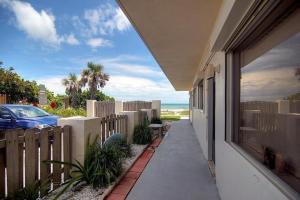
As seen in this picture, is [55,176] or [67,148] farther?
[67,148]

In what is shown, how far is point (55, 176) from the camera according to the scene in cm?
408

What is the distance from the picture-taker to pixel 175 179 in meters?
4.80

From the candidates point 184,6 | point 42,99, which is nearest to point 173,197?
point 184,6

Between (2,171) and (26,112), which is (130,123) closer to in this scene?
(26,112)

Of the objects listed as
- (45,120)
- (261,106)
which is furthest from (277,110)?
(45,120)

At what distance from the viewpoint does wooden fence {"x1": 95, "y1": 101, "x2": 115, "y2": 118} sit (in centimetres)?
1519

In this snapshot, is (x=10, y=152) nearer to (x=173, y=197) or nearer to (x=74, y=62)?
(x=173, y=197)

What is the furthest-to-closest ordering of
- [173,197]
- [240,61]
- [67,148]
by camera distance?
[67,148], [173,197], [240,61]

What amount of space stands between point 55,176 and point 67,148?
20.5 inches

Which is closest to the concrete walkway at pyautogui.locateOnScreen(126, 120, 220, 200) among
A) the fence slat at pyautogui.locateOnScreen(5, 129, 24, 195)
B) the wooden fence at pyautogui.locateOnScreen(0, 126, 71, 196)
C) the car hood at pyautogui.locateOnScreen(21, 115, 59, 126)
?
the wooden fence at pyautogui.locateOnScreen(0, 126, 71, 196)

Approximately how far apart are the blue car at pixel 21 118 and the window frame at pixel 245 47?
236 inches

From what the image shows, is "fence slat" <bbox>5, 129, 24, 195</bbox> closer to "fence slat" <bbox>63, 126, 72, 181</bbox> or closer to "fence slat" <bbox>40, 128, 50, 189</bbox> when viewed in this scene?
"fence slat" <bbox>40, 128, 50, 189</bbox>

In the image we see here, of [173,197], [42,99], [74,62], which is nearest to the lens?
[173,197]

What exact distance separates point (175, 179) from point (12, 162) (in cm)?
278
